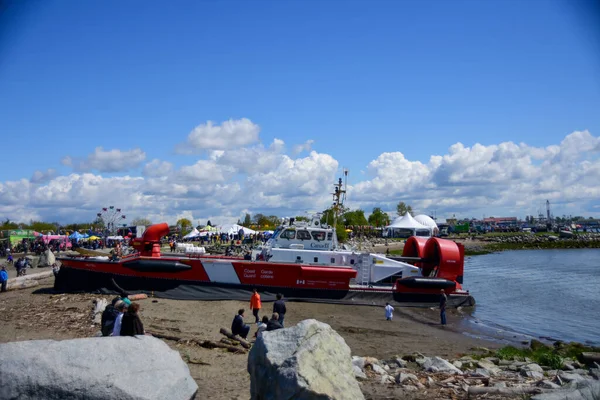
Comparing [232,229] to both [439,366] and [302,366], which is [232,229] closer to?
[439,366]

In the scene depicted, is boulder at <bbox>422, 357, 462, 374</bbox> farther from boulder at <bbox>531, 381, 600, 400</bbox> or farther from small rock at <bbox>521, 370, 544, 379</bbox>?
boulder at <bbox>531, 381, 600, 400</bbox>

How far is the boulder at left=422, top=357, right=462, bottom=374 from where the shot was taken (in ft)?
30.8

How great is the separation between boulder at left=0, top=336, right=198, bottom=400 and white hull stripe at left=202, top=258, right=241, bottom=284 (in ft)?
43.6

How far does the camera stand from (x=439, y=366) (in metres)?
9.70

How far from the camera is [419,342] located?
46.5 feet

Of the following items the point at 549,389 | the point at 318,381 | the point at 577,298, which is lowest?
the point at 577,298

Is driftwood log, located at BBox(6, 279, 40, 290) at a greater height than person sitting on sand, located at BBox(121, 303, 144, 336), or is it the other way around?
person sitting on sand, located at BBox(121, 303, 144, 336)

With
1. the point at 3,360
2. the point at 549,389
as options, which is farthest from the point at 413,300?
the point at 3,360

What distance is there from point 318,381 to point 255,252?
16272 millimetres

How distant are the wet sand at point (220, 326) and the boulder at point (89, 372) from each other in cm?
182

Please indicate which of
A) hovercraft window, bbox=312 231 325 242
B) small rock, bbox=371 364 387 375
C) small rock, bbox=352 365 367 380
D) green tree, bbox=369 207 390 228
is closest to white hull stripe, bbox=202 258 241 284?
hovercraft window, bbox=312 231 325 242

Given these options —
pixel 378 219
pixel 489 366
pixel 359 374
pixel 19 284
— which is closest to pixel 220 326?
pixel 359 374

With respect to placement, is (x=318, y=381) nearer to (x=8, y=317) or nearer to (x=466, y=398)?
(x=466, y=398)

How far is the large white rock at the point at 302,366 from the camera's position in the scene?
5.33m
